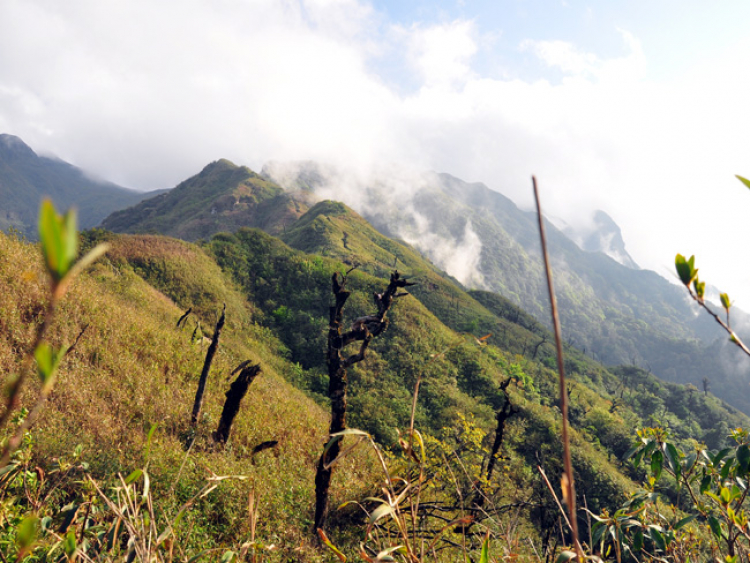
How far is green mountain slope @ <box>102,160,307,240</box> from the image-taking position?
90.7 metres

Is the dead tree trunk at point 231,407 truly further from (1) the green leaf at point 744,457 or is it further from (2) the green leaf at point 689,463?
(1) the green leaf at point 744,457

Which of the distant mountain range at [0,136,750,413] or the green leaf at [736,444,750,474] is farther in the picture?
the distant mountain range at [0,136,750,413]

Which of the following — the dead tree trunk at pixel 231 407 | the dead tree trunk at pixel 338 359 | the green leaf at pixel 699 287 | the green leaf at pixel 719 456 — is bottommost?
the dead tree trunk at pixel 231 407

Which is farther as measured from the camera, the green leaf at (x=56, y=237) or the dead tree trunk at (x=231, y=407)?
the dead tree trunk at (x=231, y=407)

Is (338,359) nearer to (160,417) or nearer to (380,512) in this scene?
(160,417)

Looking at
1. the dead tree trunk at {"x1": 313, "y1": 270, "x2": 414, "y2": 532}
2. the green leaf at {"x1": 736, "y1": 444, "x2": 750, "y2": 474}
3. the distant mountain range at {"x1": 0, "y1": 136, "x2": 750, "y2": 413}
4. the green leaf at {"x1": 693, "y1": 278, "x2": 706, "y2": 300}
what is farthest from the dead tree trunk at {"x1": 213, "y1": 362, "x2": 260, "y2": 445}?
the distant mountain range at {"x1": 0, "y1": 136, "x2": 750, "y2": 413}

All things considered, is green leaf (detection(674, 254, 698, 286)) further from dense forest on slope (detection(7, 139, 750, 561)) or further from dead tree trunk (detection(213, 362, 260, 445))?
dead tree trunk (detection(213, 362, 260, 445))

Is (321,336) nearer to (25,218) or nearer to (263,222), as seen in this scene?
(263,222)

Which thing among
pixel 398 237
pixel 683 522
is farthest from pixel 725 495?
pixel 398 237

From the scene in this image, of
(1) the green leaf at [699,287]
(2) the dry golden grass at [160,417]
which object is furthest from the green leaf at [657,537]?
(2) the dry golden grass at [160,417]

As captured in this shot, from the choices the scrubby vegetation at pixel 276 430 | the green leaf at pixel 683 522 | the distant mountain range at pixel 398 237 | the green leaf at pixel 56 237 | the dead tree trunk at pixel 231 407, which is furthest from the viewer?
the distant mountain range at pixel 398 237

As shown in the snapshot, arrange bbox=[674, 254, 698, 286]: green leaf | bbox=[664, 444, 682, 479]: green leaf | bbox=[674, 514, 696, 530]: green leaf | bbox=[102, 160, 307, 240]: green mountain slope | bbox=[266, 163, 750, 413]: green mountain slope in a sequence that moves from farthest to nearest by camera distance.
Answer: bbox=[266, 163, 750, 413]: green mountain slope → bbox=[102, 160, 307, 240]: green mountain slope → bbox=[664, 444, 682, 479]: green leaf → bbox=[674, 514, 696, 530]: green leaf → bbox=[674, 254, 698, 286]: green leaf

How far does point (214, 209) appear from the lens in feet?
322

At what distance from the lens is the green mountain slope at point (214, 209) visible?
3570 inches
